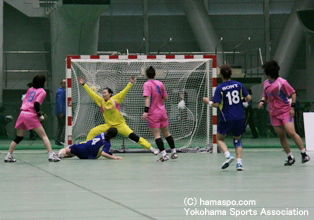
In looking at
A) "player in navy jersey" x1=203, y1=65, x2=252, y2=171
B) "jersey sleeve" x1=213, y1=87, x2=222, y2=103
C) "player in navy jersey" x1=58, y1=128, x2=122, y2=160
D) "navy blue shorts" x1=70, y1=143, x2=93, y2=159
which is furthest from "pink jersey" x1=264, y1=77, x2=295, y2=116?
"navy blue shorts" x1=70, y1=143, x2=93, y2=159

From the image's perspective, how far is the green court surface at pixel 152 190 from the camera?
6754 millimetres

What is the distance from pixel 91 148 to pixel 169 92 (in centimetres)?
509

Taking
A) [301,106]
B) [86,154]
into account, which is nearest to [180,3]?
[301,106]

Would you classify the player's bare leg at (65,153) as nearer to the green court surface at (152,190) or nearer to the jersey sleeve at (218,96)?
the green court surface at (152,190)

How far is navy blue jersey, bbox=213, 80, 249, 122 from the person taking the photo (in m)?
11.7

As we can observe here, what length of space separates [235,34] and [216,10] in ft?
4.73

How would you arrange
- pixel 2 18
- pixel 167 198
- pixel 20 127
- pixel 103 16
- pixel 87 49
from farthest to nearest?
pixel 103 16 → pixel 2 18 → pixel 87 49 → pixel 20 127 → pixel 167 198

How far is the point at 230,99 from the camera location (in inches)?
463

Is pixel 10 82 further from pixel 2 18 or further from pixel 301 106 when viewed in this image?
pixel 301 106

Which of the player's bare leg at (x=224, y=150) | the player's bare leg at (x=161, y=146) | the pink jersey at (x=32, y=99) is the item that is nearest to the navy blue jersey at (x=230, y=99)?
the player's bare leg at (x=224, y=150)

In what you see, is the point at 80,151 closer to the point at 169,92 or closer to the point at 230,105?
the point at 230,105

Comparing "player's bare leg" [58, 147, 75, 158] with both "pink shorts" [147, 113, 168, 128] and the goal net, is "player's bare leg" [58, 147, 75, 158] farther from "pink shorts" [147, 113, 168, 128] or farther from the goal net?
the goal net

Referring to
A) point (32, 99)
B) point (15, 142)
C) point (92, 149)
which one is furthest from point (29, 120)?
point (92, 149)

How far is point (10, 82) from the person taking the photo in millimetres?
27516
